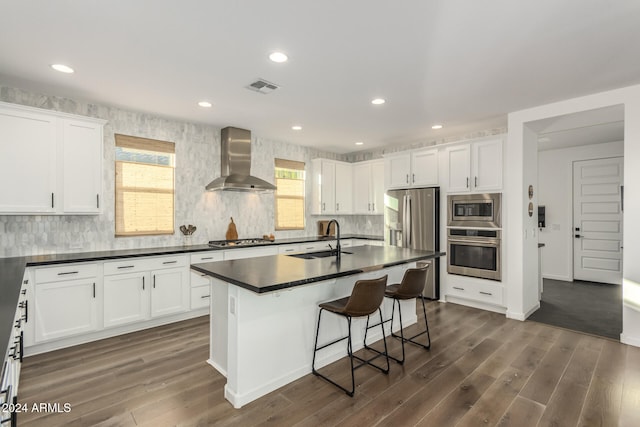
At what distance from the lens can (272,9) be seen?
205 cm

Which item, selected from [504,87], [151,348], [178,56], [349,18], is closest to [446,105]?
[504,87]

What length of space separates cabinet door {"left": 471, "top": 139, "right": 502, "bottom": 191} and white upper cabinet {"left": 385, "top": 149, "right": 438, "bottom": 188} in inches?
23.9

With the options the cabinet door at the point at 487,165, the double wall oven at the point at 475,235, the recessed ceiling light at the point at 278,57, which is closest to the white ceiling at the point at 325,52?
the recessed ceiling light at the point at 278,57

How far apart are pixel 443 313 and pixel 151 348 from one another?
357 centimetres

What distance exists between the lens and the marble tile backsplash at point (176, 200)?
348 centimetres

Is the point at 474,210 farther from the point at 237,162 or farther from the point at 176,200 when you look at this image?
the point at 176,200

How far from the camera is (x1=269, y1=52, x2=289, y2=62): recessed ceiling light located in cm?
262

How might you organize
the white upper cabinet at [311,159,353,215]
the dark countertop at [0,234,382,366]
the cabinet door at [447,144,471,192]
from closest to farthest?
the dark countertop at [0,234,382,366]
the cabinet door at [447,144,471,192]
the white upper cabinet at [311,159,353,215]

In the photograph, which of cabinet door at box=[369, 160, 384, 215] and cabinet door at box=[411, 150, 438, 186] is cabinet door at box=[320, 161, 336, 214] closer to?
cabinet door at box=[369, 160, 384, 215]

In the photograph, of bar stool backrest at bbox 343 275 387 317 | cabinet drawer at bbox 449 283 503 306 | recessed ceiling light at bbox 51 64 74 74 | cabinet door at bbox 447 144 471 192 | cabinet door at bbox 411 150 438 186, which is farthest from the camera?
cabinet door at bbox 411 150 438 186

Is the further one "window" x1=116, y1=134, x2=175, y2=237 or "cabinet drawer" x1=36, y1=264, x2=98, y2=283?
"window" x1=116, y1=134, x2=175, y2=237

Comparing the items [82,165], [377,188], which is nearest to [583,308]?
[377,188]

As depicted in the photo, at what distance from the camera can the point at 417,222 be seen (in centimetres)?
516

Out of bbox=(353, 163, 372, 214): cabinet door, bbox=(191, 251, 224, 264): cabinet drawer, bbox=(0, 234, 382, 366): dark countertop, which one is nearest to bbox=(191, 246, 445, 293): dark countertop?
bbox=(0, 234, 382, 366): dark countertop
